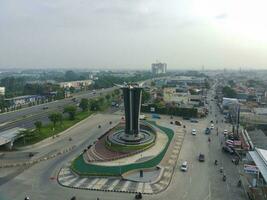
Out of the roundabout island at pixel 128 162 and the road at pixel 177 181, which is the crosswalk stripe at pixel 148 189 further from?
the road at pixel 177 181

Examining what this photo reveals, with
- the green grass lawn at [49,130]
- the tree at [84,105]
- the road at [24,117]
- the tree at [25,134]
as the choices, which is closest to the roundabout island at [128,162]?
the green grass lawn at [49,130]

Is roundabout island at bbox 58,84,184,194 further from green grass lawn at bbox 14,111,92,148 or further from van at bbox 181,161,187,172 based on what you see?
green grass lawn at bbox 14,111,92,148

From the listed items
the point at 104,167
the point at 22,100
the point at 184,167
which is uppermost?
the point at 22,100

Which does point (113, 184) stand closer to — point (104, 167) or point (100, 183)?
point (100, 183)

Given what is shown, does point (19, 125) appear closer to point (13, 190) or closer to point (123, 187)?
point (13, 190)

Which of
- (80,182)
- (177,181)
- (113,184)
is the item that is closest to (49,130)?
(80,182)

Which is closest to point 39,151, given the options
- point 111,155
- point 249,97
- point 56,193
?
point 111,155
